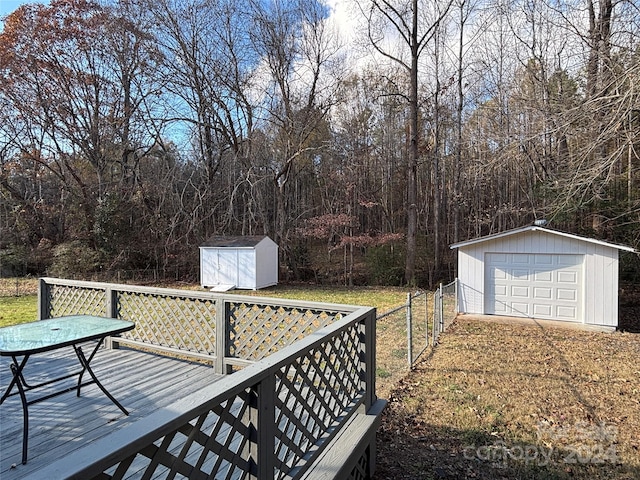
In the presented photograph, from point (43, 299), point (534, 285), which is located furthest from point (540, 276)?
point (43, 299)

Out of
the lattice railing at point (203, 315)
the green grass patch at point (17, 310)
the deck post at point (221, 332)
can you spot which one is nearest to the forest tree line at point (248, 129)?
the green grass patch at point (17, 310)

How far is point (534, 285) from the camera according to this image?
892cm

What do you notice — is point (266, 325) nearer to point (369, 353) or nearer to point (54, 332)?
point (369, 353)

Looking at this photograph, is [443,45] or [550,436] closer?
[550,436]

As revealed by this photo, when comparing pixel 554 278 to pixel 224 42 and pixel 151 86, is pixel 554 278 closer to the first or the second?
pixel 224 42

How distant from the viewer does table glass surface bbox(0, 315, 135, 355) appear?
252 centimetres

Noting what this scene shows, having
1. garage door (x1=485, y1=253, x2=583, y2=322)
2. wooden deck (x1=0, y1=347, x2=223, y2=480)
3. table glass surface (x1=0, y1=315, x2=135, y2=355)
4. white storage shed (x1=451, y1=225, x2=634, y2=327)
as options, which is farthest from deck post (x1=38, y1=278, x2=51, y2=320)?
garage door (x1=485, y1=253, x2=583, y2=322)

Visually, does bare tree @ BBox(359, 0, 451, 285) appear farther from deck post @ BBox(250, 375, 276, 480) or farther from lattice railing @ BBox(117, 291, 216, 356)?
deck post @ BBox(250, 375, 276, 480)

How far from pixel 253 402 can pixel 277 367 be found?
0.17m

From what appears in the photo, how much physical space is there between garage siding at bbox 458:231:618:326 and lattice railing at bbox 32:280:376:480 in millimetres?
7121

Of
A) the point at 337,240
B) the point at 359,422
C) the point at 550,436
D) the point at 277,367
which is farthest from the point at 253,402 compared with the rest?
the point at 337,240

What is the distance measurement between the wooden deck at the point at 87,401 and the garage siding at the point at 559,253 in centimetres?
741

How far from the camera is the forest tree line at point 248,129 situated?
13586 mm

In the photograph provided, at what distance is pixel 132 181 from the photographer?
589 inches
